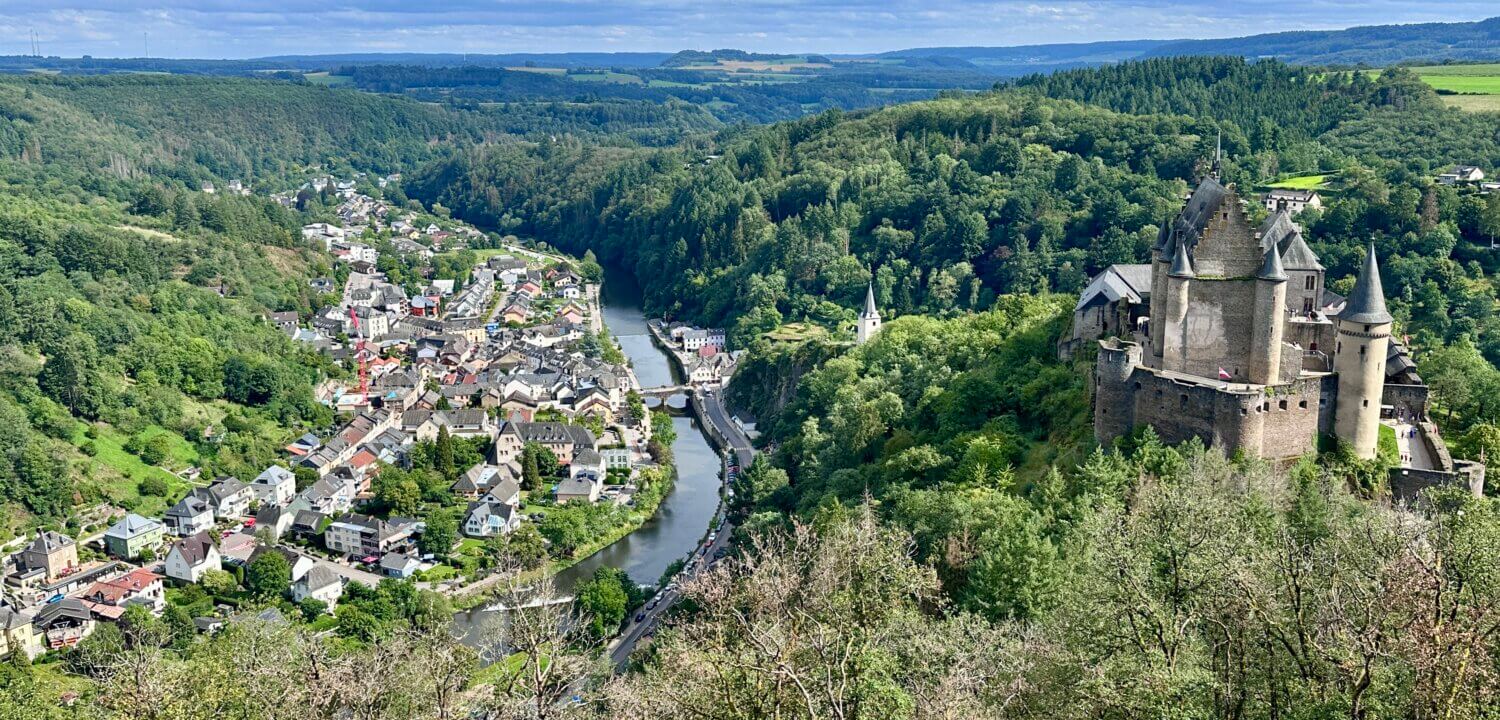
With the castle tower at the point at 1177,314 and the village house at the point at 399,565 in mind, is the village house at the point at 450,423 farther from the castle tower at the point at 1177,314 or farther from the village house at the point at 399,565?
the castle tower at the point at 1177,314

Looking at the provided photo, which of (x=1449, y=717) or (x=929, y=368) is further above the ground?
(x=1449, y=717)

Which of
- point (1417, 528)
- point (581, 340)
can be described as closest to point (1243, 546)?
point (1417, 528)

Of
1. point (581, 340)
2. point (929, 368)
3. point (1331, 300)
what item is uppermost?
point (1331, 300)

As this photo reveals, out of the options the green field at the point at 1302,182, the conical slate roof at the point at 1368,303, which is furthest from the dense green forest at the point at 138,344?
the green field at the point at 1302,182

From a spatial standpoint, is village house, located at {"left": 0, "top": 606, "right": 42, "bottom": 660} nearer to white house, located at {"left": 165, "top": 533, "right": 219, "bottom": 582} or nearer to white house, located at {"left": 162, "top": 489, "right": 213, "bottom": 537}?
white house, located at {"left": 165, "top": 533, "right": 219, "bottom": 582}

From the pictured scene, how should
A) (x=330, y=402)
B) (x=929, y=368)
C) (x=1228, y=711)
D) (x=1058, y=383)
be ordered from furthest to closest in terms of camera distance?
(x=330, y=402) → (x=929, y=368) → (x=1058, y=383) → (x=1228, y=711)

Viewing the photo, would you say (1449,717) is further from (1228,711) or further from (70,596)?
(70,596)

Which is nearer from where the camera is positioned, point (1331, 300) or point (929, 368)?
point (1331, 300)
